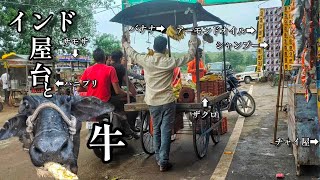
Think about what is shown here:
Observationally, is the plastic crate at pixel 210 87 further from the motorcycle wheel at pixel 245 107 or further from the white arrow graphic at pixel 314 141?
the motorcycle wheel at pixel 245 107

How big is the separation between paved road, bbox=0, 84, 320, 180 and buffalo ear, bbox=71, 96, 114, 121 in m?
1.90

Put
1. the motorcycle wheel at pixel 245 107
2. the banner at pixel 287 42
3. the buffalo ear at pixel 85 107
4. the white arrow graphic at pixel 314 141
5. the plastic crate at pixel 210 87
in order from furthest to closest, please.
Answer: the motorcycle wheel at pixel 245 107 < the plastic crate at pixel 210 87 < the banner at pixel 287 42 < the white arrow graphic at pixel 314 141 < the buffalo ear at pixel 85 107

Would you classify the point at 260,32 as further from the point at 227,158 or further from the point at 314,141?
the point at 314,141

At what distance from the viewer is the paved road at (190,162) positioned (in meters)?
4.93

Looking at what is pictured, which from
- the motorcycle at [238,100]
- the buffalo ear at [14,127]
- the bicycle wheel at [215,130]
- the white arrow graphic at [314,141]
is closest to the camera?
the buffalo ear at [14,127]

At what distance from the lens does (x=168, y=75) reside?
16.6 feet

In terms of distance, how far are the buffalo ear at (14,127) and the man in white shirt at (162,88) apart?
227 centimetres

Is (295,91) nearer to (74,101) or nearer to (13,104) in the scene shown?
(74,101)

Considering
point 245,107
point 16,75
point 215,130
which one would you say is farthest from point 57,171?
point 16,75

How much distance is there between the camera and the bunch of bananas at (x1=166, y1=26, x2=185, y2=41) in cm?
494

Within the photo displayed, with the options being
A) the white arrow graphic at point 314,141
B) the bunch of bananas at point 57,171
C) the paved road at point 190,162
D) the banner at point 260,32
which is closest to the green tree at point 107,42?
the banner at point 260,32

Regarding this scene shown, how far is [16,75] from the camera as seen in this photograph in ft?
53.8

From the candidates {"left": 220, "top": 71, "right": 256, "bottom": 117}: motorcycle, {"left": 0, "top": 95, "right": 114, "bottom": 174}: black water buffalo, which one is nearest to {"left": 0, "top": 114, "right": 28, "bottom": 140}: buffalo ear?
{"left": 0, "top": 95, "right": 114, "bottom": 174}: black water buffalo

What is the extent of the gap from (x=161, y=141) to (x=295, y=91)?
1965 millimetres
